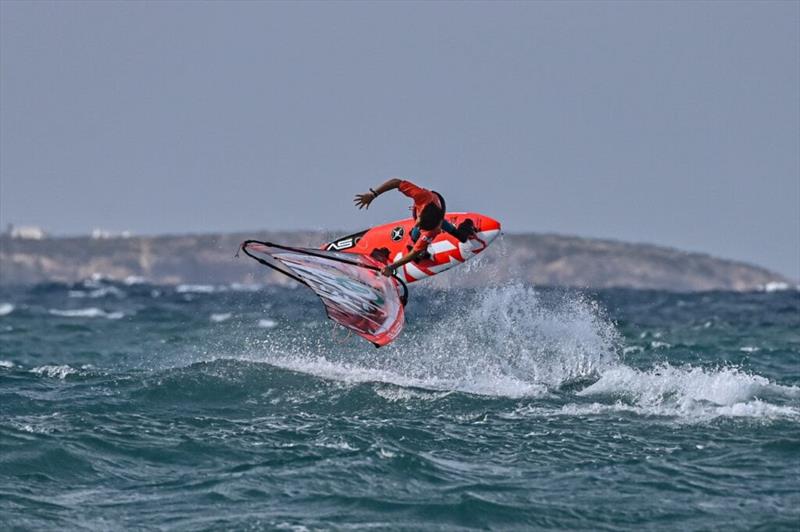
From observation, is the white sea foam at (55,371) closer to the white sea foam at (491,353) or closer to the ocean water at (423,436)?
the ocean water at (423,436)

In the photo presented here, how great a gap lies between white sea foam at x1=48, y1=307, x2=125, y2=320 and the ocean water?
93.9 feet

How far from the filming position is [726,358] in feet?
93.5

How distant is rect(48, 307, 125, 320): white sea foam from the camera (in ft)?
184

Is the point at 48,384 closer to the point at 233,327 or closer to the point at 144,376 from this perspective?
the point at 144,376

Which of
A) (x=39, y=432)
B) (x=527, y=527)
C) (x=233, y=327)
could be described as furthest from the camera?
(x=233, y=327)

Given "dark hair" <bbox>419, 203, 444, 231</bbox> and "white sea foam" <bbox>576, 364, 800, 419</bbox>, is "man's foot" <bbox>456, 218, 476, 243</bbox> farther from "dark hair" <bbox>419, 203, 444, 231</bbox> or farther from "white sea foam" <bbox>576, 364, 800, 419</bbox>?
"white sea foam" <bbox>576, 364, 800, 419</bbox>

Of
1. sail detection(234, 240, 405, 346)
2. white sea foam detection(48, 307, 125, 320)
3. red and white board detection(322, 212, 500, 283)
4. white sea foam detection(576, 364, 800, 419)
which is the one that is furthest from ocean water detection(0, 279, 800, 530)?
white sea foam detection(48, 307, 125, 320)

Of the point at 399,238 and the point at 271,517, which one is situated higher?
the point at 399,238

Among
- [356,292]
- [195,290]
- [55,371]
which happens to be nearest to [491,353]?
[356,292]

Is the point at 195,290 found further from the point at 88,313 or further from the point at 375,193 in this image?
the point at 375,193

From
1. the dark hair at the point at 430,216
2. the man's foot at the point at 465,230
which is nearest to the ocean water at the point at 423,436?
the man's foot at the point at 465,230

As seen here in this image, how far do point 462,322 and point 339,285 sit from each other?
7.69 metres

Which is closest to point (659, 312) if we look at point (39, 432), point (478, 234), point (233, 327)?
point (233, 327)

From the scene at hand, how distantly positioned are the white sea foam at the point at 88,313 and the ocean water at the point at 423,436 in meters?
28.6
